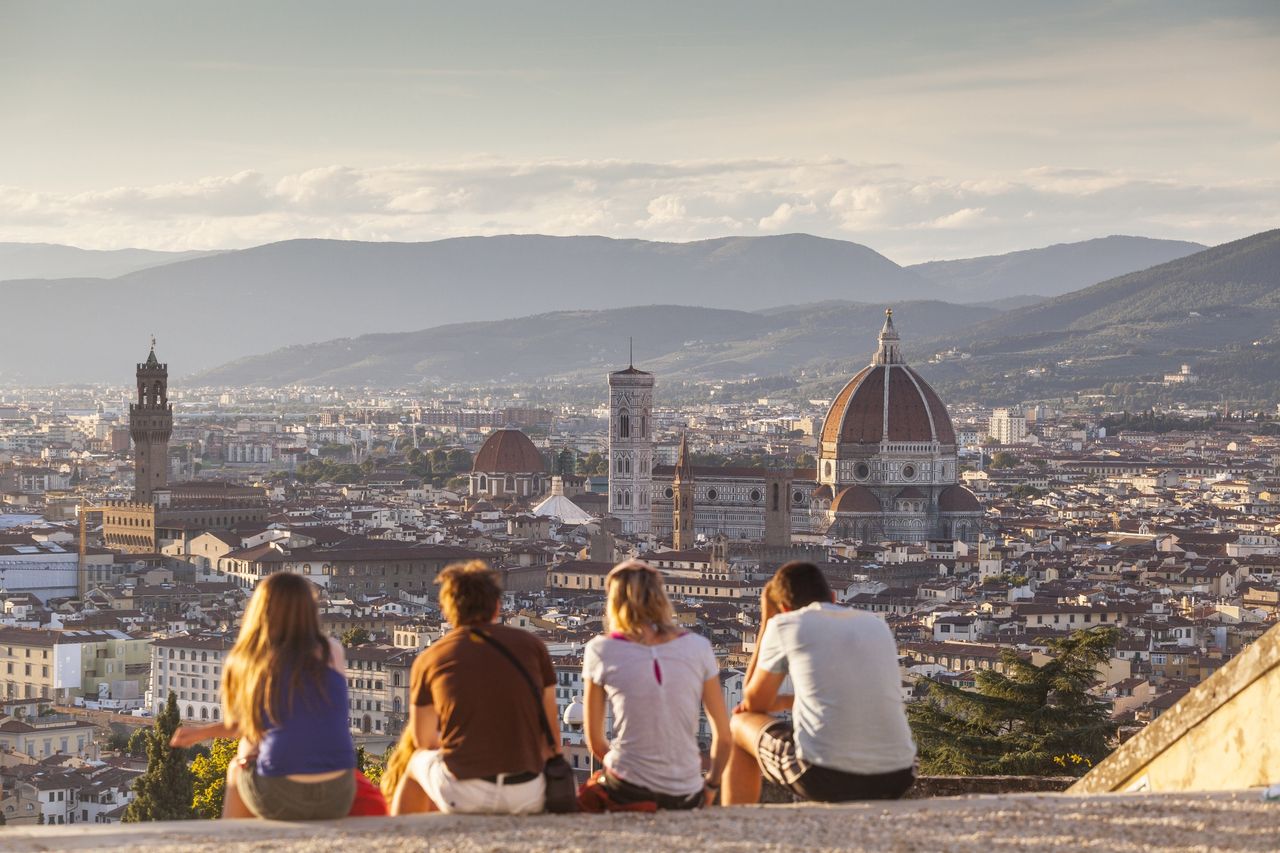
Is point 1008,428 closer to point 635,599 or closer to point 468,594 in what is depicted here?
point 635,599

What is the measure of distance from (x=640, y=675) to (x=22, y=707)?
3481cm

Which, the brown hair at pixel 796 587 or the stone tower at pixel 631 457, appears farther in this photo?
the stone tower at pixel 631 457

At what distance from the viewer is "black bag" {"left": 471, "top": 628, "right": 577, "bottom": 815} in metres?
7.57

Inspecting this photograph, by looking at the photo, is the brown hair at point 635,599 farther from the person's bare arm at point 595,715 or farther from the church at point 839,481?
the church at point 839,481

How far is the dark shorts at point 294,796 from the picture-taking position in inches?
289

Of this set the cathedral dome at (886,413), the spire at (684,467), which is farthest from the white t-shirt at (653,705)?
the cathedral dome at (886,413)

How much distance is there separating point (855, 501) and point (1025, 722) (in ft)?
189

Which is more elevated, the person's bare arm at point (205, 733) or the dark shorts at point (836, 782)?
the person's bare arm at point (205, 733)

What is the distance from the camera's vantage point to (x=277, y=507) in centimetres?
8362

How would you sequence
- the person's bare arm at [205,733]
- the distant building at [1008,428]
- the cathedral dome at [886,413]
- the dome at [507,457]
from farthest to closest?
the distant building at [1008,428] < the dome at [507,457] < the cathedral dome at [886,413] < the person's bare arm at [205,733]

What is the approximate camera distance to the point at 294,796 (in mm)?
7340

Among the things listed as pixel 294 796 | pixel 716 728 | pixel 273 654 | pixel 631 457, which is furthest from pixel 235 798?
pixel 631 457

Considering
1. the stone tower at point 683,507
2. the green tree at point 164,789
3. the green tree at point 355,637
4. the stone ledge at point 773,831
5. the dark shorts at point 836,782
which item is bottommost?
the green tree at point 355,637

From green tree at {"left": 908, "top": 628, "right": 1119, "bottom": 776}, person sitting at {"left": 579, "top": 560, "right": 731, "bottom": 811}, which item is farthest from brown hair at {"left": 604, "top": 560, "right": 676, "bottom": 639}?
green tree at {"left": 908, "top": 628, "right": 1119, "bottom": 776}
